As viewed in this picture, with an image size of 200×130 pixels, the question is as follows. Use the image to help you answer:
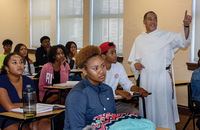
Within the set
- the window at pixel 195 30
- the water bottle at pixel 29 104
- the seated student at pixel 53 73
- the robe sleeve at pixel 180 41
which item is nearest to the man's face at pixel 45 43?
the seated student at pixel 53 73

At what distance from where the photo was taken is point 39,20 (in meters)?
11.4

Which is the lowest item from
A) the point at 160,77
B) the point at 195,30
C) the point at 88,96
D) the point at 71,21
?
the point at 160,77

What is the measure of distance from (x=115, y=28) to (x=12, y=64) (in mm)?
4649

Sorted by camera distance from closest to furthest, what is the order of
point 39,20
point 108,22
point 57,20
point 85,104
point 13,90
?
point 85,104
point 13,90
point 108,22
point 57,20
point 39,20

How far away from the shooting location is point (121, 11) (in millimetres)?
7730

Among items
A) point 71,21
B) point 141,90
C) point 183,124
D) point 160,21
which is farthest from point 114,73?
point 71,21

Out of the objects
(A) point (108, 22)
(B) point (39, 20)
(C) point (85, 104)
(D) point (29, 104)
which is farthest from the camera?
(B) point (39, 20)

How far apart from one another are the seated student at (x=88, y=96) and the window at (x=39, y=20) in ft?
28.6

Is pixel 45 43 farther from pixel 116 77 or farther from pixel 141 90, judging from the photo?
pixel 141 90

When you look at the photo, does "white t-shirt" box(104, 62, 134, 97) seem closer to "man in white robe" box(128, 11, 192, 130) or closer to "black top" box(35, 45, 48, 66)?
"man in white robe" box(128, 11, 192, 130)

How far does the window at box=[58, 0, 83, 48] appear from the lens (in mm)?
9281

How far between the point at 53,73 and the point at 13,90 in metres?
1.66

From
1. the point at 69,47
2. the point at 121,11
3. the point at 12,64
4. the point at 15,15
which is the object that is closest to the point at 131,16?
the point at 121,11

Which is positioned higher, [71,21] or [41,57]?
[71,21]
